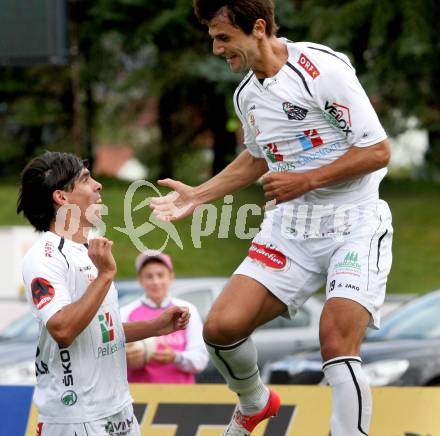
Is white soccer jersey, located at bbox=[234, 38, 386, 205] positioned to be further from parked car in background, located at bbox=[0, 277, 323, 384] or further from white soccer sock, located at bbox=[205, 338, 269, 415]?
parked car in background, located at bbox=[0, 277, 323, 384]

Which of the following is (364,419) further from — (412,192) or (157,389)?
(412,192)

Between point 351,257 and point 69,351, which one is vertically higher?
point 351,257

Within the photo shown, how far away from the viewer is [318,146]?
17.8ft

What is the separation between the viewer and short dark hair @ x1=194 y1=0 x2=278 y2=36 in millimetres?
5305

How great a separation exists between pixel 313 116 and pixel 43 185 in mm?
1296

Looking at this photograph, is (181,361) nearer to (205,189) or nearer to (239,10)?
(205,189)

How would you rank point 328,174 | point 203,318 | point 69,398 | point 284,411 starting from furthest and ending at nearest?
1. point 203,318
2. point 284,411
3. point 328,174
4. point 69,398

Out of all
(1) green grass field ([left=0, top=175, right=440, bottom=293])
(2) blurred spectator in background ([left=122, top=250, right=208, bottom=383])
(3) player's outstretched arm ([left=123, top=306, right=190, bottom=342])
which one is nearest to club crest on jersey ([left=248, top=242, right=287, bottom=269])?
(3) player's outstretched arm ([left=123, top=306, right=190, bottom=342])

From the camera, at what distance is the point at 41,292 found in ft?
15.9

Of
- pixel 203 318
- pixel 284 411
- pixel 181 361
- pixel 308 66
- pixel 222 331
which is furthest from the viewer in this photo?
pixel 203 318

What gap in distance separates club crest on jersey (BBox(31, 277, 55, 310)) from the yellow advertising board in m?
1.60

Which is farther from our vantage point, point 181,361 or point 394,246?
point 394,246

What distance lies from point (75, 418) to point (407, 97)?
12.3 meters

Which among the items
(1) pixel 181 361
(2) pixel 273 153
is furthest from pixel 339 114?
(1) pixel 181 361
